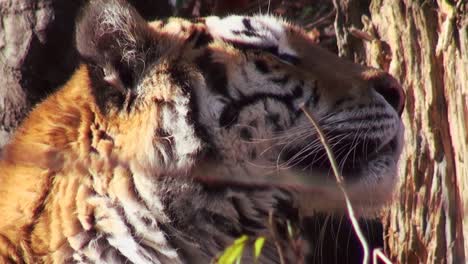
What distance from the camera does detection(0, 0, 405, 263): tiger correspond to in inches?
119

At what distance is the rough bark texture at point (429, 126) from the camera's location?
12.0 ft

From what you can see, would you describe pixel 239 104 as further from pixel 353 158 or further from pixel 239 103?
pixel 353 158

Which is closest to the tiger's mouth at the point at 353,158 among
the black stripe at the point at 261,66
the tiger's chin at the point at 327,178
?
the tiger's chin at the point at 327,178

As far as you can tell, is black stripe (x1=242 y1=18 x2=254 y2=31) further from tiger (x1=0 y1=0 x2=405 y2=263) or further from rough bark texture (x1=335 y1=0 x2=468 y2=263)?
rough bark texture (x1=335 y1=0 x2=468 y2=263)

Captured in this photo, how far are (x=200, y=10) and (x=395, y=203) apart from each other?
5.77 feet

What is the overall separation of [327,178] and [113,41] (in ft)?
2.97

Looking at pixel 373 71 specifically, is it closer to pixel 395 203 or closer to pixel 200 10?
pixel 395 203

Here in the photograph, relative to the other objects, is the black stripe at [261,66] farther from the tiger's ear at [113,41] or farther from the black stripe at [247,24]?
the tiger's ear at [113,41]

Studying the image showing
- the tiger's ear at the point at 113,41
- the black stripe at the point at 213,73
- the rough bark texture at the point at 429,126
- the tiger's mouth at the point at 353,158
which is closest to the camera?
the tiger's ear at the point at 113,41

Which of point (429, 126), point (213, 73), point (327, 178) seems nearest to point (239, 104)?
point (213, 73)

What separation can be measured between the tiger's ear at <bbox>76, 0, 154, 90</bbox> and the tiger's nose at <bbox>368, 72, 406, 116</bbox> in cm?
82

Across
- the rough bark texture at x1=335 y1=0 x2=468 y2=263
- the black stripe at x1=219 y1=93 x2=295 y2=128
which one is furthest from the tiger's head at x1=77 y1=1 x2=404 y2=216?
the rough bark texture at x1=335 y1=0 x2=468 y2=263

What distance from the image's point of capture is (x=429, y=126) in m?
3.81

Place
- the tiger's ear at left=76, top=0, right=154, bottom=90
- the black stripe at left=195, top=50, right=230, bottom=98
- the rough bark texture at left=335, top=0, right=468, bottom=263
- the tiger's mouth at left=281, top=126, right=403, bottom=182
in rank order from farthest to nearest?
the rough bark texture at left=335, top=0, right=468, bottom=263, the tiger's mouth at left=281, top=126, right=403, bottom=182, the black stripe at left=195, top=50, right=230, bottom=98, the tiger's ear at left=76, top=0, right=154, bottom=90
